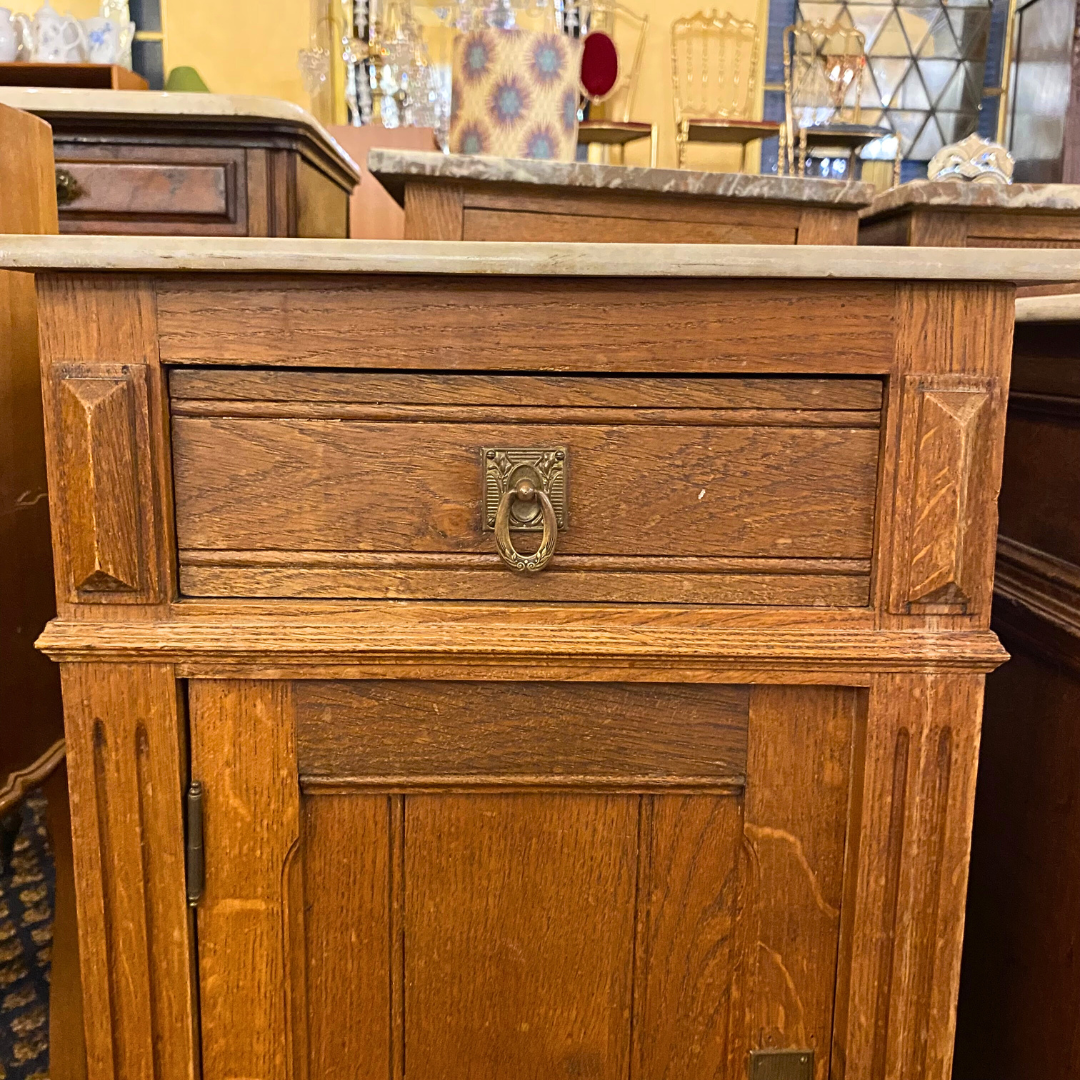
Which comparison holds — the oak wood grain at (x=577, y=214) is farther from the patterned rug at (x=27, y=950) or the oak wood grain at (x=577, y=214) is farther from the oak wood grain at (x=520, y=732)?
the patterned rug at (x=27, y=950)

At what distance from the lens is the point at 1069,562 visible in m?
0.74

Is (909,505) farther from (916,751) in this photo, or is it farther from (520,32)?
(520,32)

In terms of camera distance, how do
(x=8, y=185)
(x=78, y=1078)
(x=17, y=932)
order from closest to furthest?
(x=8, y=185), (x=78, y=1078), (x=17, y=932)

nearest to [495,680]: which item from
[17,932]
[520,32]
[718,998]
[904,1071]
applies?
[718,998]

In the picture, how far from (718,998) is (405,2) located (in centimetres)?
191

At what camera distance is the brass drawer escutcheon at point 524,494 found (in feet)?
1.89

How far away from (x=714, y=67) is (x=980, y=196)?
136 cm

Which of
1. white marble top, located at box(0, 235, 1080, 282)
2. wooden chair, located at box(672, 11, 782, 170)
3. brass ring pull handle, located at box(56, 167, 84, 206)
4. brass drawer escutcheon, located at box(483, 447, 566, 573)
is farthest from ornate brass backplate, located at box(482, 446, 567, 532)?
wooden chair, located at box(672, 11, 782, 170)

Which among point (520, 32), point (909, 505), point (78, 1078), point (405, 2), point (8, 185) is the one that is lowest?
point (78, 1078)

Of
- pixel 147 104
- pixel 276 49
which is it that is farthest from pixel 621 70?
pixel 147 104

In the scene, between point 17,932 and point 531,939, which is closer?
point 531,939

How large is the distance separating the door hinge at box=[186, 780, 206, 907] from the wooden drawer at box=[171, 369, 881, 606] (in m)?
0.13

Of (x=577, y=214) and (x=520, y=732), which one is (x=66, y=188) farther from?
(x=520, y=732)

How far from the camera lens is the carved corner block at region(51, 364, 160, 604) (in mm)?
560
